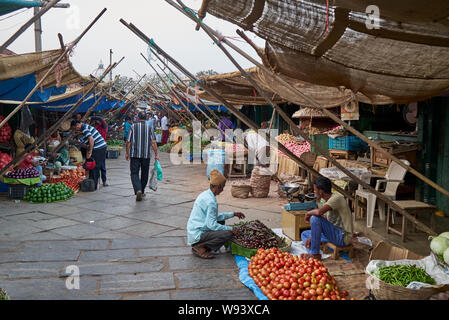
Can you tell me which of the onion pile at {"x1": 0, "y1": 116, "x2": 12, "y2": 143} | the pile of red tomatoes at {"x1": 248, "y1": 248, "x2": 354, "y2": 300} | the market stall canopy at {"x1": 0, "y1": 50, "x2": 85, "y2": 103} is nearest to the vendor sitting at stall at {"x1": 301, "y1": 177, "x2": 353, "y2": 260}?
the pile of red tomatoes at {"x1": 248, "y1": 248, "x2": 354, "y2": 300}

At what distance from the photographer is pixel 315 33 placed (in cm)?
346

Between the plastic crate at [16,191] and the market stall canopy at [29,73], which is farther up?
the market stall canopy at [29,73]

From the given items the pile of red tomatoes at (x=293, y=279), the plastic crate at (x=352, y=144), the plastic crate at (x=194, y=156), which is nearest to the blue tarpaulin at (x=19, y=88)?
the pile of red tomatoes at (x=293, y=279)

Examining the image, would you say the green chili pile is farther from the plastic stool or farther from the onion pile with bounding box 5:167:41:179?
the onion pile with bounding box 5:167:41:179

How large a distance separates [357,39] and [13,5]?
185 inches

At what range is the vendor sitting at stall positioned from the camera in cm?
487

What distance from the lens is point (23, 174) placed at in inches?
331

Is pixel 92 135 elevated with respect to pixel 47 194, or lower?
elevated

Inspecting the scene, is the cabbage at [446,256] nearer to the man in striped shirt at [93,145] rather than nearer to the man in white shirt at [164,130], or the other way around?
the man in striped shirt at [93,145]

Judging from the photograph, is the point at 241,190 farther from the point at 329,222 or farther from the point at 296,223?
the point at 329,222

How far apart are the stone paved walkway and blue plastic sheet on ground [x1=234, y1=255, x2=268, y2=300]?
0.06 meters

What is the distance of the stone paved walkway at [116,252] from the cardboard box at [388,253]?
0.36 m

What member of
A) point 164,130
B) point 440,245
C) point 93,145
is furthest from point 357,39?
point 164,130

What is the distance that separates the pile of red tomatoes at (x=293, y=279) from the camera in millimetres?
3676
